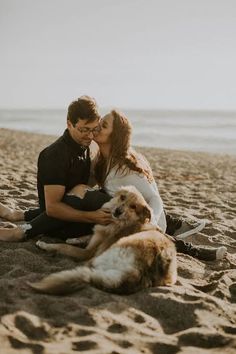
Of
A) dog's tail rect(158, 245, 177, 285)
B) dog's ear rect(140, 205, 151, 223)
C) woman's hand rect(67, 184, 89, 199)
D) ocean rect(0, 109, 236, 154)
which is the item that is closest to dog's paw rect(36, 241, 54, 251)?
woman's hand rect(67, 184, 89, 199)

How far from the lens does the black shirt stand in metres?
4.30

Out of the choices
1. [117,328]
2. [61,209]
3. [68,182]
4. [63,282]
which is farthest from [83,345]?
[68,182]

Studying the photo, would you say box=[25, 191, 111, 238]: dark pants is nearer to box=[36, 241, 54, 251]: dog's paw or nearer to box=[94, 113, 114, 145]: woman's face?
box=[36, 241, 54, 251]: dog's paw

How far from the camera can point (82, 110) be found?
14.0ft

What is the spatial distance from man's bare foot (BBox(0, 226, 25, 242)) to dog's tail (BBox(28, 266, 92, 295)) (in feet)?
4.01

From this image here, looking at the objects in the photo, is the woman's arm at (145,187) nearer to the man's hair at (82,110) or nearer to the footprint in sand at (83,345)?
the man's hair at (82,110)

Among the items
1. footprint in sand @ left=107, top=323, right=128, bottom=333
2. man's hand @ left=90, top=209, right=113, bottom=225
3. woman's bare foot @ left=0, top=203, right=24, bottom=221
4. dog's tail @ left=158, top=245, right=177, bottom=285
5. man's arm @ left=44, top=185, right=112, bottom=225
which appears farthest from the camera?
woman's bare foot @ left=0, top=203, right=24, bottom=221

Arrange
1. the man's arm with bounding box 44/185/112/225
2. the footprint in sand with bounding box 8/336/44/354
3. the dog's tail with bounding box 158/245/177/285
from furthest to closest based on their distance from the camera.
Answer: the man's arm with bounding box 44/185/112/225 → the dog's tail with bounding box 158/245/177/285 → the footprint in sand with bounding box 8/336/44/354

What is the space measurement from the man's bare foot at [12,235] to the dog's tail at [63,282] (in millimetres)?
1222

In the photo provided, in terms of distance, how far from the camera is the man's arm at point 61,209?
4.30 metres

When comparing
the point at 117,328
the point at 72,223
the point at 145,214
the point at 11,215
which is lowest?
the point at 117,328

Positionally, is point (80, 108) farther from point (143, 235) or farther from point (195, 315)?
point (195, 315)

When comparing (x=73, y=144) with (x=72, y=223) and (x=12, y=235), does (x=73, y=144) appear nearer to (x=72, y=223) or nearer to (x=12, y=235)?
(x=72, y=223)

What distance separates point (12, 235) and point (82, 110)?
139 cm
